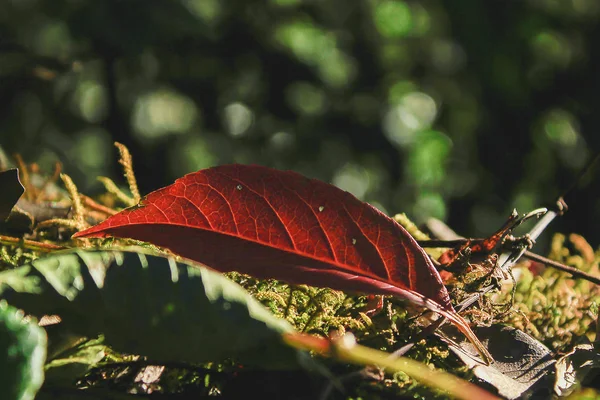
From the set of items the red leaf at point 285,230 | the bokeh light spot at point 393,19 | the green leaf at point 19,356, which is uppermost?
the bokeh light spot at point 393,19

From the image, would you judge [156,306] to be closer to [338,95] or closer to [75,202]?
[75,202]

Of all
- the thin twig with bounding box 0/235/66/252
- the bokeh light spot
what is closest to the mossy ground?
the thin twig with bounding box 0/235/66/252

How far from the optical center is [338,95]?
2.51m

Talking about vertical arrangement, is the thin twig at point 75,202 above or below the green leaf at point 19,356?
below

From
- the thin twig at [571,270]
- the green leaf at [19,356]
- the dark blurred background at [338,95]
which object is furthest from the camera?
the dark blurred background at [338,95]

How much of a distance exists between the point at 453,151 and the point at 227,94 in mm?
971

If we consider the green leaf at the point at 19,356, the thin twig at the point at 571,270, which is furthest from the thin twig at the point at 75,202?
the thin twig at the point at 571,270

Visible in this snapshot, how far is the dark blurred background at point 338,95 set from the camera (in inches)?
90.0

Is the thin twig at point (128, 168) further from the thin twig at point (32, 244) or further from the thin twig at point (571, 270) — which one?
the thin twig at point (571, 270)

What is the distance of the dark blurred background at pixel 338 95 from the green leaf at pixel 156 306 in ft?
5.92

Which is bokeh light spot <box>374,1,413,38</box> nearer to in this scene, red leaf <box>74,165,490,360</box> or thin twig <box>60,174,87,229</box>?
thin twig <box>60,174,87,229</box>

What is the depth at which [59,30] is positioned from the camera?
2266 mm

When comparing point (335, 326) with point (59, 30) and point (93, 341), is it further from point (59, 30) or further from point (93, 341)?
point (59, 30)

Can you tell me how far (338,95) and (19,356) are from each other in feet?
7.23
